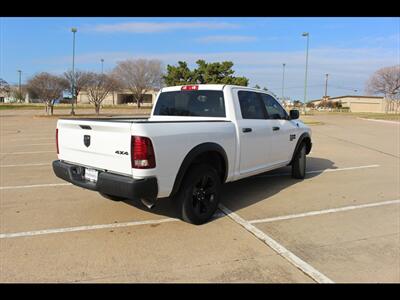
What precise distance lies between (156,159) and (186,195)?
781 millimetres

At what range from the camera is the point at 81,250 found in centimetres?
393

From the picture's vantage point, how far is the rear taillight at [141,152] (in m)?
3.95

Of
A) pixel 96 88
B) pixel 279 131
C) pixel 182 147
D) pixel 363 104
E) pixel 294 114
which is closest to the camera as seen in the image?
pixel 182 147

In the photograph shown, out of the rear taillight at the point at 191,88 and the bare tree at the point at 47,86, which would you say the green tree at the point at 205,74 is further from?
the rear taillight at the point at 191,88

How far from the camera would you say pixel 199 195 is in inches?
A: 189

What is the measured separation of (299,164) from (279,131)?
4.46ft

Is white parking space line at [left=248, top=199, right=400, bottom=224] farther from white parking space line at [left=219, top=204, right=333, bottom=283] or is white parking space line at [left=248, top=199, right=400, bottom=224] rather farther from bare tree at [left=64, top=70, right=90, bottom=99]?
bare tree at [left=64, top=70, right=90, bottom=99]

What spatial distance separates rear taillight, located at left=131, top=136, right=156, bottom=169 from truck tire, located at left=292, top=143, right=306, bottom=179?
420 cm

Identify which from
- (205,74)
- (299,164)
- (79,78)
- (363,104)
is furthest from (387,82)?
(299,164)

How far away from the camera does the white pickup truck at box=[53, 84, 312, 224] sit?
4.04 metres

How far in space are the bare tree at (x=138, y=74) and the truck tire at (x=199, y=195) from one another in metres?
60.3

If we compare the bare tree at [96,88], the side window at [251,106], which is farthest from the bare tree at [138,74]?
the side window at [251,106]

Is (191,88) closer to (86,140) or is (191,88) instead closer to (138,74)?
(86,140)
